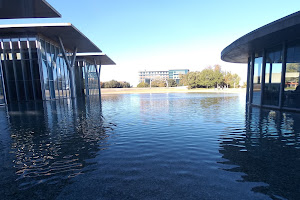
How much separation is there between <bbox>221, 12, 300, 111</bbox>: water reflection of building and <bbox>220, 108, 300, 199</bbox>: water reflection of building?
5309mm

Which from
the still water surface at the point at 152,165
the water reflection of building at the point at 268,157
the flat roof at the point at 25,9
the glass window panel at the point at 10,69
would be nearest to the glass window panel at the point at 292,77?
the water reflection of building at the point at 268,157

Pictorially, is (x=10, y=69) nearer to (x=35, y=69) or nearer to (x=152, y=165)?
(x=35, y=69)

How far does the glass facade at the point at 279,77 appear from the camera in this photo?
10052 millimetres

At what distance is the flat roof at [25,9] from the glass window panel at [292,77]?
18121mm

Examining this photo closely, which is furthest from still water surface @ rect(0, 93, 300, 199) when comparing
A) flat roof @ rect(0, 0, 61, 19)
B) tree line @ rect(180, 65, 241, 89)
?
tree line @ rect(180, 65, 241, 89)

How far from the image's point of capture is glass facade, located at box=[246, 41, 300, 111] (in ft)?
33.0

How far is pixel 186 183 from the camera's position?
2795 millimetres

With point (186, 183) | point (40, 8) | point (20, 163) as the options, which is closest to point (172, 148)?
point (186, 183)

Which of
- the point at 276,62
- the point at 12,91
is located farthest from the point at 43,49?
the point at 276,62

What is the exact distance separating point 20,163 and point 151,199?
326 cm

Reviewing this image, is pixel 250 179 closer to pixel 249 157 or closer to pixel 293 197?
pixel 293 197

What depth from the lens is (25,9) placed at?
549 inches

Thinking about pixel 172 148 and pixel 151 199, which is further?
pixel 172 148

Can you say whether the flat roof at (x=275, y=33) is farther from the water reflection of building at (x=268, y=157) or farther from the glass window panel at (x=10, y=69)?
the glass window panel at (x=10, y=69)
